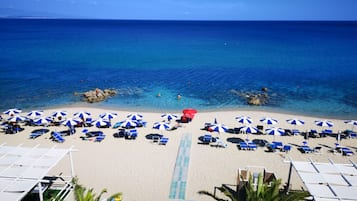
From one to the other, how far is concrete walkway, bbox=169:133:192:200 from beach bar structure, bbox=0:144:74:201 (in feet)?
16.6

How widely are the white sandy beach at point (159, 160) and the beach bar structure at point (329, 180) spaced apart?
3.79 feet

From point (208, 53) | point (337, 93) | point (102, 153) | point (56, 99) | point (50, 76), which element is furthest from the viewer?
point (208, 53)

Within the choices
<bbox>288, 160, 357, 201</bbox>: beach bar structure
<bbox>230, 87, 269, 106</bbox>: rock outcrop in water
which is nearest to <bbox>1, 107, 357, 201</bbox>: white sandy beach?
<bbox>288, 160, 357, 201</bbox>: beach bar structure

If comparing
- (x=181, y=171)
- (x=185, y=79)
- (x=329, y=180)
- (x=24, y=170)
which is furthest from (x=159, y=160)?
(x=185, y=79)

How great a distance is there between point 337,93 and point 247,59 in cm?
2595

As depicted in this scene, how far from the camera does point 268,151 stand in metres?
18.6

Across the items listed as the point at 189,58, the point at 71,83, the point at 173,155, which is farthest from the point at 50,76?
the point at 173,155

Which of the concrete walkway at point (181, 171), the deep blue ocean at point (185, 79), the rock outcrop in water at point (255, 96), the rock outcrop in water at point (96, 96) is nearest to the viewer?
the concrete walkway at point (181, 171)

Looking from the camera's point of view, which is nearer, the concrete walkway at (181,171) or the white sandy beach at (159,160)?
the concrete walkway at (181,171)

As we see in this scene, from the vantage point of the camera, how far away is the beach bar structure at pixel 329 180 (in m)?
9.38

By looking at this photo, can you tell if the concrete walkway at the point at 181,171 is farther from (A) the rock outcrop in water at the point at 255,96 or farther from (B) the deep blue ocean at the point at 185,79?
(A) the rock outcrop in water at the point at 255,96

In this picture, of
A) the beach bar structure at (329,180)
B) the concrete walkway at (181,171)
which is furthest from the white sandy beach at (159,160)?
the beach bar structure at (329,180)

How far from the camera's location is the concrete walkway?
14016 mm

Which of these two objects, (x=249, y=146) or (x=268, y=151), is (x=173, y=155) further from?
(x=268, y=151)
